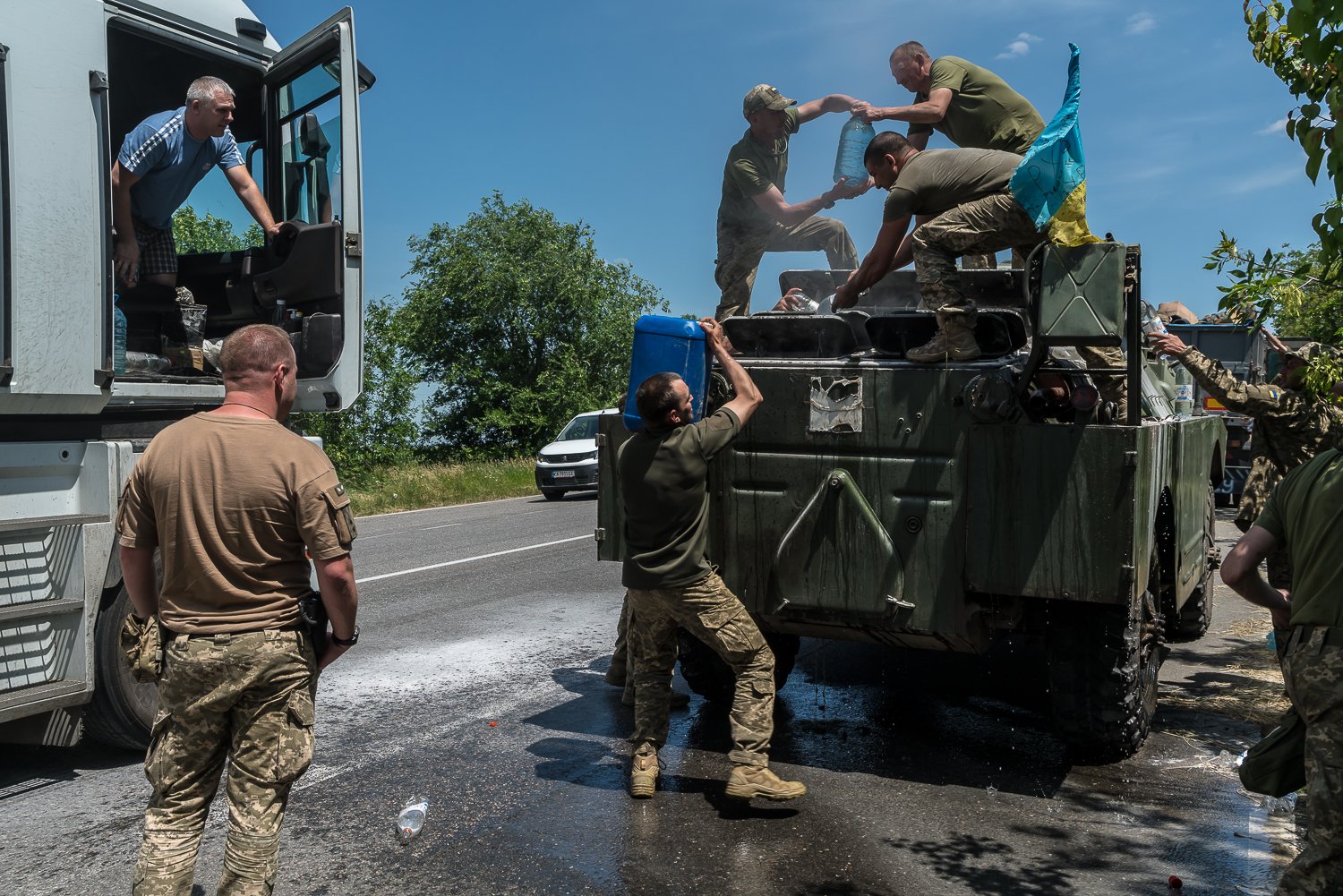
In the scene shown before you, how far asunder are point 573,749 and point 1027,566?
2.32 metres

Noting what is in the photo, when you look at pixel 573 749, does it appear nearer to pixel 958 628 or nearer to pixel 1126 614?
pixel 958 628

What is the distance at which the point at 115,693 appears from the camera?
5.44 m

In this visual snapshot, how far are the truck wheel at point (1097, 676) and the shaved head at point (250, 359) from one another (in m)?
3.65

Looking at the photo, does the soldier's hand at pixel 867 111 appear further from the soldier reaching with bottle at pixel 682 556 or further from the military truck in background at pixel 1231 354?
the military truck in background at pixel 1231 354

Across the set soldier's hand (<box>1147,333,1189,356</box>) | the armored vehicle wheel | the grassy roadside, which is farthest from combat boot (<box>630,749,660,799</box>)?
the grassy roadside

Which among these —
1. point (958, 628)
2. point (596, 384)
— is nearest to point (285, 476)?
point (958, 628)

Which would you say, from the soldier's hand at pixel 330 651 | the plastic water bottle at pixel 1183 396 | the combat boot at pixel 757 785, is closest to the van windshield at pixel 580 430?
the plastic water bottle at pixel 1183 396

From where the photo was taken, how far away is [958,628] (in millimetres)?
5336

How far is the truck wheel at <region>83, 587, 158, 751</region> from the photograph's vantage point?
543cm

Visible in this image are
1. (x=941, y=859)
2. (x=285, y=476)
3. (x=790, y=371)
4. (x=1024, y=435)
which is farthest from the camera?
(x=790, y=371)

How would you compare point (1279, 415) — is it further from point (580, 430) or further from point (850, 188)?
point (580, 430)

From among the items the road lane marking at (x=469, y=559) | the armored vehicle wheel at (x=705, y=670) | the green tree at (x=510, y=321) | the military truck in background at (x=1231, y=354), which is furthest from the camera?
the green tree at (x=510, y=321)

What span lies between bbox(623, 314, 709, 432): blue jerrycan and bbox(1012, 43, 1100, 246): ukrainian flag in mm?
1647

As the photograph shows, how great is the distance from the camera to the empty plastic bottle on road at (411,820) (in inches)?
181
